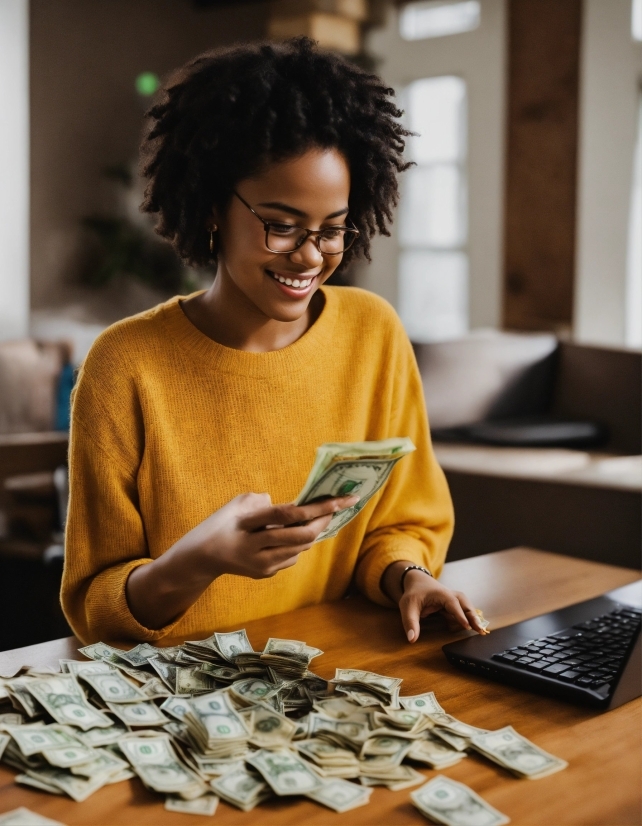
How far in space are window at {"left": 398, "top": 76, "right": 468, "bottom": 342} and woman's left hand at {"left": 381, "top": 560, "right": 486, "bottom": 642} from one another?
4.13m

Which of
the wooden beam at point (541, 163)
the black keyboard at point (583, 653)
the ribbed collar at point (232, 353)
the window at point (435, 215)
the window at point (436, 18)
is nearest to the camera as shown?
the black keyboard at point (583, 653)

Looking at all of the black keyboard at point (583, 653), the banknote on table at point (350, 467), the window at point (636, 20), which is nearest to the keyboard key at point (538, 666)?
the black keyboard at point (583, 653)

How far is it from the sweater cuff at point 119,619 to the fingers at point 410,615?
0.30 meters

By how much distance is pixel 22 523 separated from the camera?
350cm

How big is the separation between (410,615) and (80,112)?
17.0 feet

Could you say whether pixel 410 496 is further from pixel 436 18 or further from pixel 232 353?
pixel 436 18

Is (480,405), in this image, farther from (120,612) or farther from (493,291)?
(120,612)

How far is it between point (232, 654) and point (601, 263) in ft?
13.7

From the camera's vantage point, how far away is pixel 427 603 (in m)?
1.38

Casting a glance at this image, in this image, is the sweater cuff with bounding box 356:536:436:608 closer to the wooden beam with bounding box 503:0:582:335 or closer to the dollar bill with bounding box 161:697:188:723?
the dollar bill with bounding box 161:697:188:723

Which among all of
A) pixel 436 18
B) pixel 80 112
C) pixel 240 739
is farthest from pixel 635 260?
pixel 240 739

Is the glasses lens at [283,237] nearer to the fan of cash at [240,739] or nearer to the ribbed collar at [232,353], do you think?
the ribbed collar at [232,353]

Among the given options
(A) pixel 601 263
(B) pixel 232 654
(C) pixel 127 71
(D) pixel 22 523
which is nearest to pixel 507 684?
(B) pixel 232 654

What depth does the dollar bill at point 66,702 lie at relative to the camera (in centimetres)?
96
